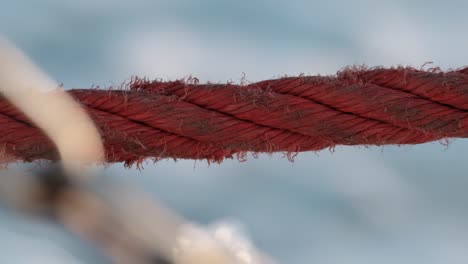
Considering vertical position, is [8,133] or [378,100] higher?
[378,100]

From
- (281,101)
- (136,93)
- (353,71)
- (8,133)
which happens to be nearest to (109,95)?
(136,93)

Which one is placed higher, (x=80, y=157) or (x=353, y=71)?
(x=353, y=71)

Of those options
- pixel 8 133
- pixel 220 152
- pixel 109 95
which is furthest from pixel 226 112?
pixel 8 133

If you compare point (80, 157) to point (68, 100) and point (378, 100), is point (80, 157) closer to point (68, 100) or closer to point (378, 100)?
point (68, 100)

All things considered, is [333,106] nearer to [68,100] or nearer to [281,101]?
[281,101]

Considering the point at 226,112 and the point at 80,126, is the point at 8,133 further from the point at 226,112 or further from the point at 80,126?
the point at 226,112
